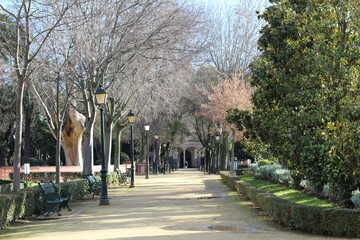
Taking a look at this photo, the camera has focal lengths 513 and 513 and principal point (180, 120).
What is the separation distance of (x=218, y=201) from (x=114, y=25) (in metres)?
7.92

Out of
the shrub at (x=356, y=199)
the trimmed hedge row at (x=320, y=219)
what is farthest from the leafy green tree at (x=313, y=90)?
the trimmed hedge row at (x=320, y=219)

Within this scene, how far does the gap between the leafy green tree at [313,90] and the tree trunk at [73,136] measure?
26322 millimetres

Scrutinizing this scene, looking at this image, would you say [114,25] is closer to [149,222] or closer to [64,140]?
[149,222]

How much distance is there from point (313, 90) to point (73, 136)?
101 ft

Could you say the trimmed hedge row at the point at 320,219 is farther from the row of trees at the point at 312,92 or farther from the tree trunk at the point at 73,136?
the tree trunk at the point at 73,136

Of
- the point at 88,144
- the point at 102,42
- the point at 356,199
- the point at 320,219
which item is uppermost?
the point at 102,42

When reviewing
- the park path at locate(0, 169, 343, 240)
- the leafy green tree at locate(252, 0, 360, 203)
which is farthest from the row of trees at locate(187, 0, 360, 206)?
the park path at locate(0, 169, 343, 240)

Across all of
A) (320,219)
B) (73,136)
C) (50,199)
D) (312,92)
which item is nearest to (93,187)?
(50,199)

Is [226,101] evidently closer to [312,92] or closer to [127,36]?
[127,36]

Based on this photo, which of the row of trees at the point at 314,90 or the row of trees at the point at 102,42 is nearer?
the row of trees at the point at 314,90

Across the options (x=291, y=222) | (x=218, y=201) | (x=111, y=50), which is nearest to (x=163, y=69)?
(x=111, y=50)

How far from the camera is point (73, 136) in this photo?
40469mm

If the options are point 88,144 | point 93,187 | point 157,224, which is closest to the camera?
point 157,224

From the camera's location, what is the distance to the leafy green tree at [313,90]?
10.8m
